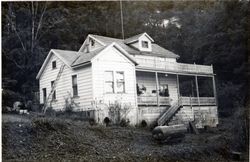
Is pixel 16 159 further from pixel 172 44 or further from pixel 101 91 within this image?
pixel 172 44

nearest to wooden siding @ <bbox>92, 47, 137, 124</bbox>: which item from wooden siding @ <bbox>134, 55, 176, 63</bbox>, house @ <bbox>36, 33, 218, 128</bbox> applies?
house @ <bbox>36, 33, 218, 128</bbox>

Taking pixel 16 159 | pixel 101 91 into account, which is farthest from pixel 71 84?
pixel 16 159

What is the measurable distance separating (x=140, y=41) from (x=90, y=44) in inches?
39.1

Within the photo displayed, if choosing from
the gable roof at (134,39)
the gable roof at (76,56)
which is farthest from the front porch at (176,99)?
the gable roof at (76,56)

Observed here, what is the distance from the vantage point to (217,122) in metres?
7.29

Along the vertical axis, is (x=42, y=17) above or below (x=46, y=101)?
above

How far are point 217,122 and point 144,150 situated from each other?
69.4 inches

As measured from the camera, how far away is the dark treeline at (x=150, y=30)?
6281mm

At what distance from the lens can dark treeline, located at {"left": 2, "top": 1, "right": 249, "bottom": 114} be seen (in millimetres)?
6281

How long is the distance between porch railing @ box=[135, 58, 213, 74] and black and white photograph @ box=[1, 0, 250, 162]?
3 centimetres

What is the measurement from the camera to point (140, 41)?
6.98 m

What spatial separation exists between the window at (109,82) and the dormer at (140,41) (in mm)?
748

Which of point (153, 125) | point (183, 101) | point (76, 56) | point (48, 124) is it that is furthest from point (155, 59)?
point (48, 124)

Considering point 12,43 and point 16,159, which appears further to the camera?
point 12,43
